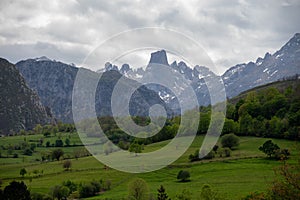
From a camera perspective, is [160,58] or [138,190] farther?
[160,58]

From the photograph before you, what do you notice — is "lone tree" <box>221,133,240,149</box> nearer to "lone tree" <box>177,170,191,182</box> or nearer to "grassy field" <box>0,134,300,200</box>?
"grassy field" <box>0,134,300,200</box>

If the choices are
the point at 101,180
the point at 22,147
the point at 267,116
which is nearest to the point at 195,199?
the point at 101,180

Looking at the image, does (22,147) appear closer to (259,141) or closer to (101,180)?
(101,180)

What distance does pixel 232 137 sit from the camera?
94500 millimetres

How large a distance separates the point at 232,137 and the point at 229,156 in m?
11.1

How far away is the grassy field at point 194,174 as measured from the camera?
60000 mm

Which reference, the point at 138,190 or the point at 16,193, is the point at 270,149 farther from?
the point at 16,193

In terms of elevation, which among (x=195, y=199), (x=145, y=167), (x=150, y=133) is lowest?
(x=195, y=199)

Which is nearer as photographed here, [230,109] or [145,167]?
[145,167]

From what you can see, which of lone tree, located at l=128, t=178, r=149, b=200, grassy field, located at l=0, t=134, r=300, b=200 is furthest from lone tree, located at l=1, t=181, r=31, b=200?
lone tree, located at l=128, t=178, r=149, b=200

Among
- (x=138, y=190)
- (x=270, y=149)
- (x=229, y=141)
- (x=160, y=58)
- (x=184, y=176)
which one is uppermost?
(x=160, y=58)

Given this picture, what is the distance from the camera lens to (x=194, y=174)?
2852 inches

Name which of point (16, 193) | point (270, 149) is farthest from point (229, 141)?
point (16, 193)

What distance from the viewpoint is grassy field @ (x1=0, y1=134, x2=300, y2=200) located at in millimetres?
60000
